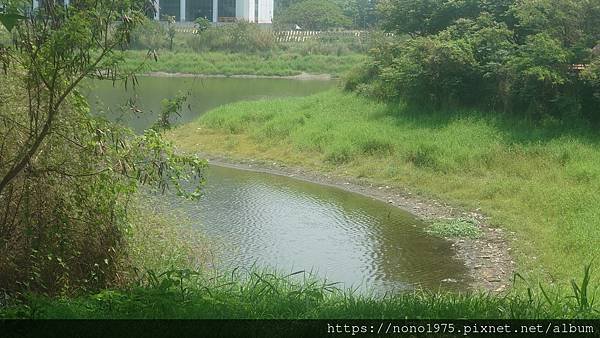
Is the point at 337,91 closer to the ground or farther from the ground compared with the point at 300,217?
farther from the ground

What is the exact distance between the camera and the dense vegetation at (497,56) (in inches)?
632

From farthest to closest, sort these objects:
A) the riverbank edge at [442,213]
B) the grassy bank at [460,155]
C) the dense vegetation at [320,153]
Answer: the grassy bank at [460,155], the riverbank edge at [442,213], the dense vegetation at [320,153]

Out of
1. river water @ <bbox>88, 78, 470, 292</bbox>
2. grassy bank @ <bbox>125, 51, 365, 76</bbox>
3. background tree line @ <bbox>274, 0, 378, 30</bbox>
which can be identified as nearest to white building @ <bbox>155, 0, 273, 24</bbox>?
background tree line @ <bbox>274, 0, 378, 30</bbox>

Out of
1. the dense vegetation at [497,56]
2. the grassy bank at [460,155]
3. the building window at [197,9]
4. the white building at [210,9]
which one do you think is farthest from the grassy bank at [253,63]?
the dense vegetation at [497,56]

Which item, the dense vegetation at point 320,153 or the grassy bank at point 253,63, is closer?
the dense vegetation at point 320,153

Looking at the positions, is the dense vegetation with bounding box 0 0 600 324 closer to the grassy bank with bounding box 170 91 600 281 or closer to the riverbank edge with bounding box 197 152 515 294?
the grassy bank with bounding box 170 91 600 281

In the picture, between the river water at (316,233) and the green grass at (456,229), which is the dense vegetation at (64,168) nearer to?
the river water at (316,233)

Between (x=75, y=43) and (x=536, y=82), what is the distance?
13.0 meters

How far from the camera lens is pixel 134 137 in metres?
6.73

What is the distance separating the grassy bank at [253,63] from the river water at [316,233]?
2550 centimetres

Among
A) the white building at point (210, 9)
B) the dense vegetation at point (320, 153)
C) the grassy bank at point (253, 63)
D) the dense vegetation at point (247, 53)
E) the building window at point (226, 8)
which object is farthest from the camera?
the building window at point (226, 8)

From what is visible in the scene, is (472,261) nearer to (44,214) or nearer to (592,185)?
(592,185)

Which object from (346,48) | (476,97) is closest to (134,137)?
(476,97)

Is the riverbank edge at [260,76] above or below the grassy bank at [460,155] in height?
above
